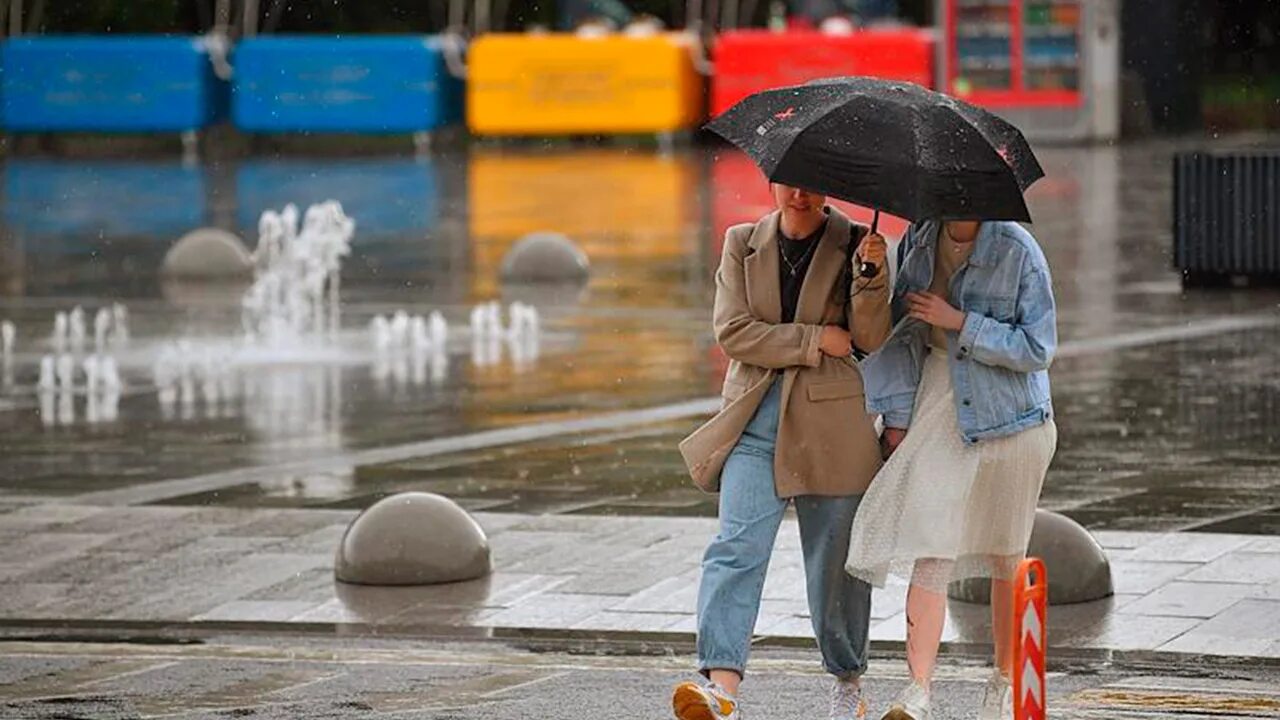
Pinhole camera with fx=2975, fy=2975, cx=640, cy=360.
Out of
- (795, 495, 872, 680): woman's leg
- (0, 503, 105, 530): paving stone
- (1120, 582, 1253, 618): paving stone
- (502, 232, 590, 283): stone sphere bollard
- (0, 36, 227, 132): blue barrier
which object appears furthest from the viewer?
(0, 36, 227, 132): blue barrier

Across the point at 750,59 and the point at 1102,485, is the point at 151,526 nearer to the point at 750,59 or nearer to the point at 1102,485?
the point at 1102,485

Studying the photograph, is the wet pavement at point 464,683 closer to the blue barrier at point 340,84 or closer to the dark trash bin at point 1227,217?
the dark trash bin at point 1227,217

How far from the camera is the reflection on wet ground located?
40.6 ft

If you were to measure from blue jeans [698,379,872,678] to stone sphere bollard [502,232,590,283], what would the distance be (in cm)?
1415

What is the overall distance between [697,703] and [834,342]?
0.99 m

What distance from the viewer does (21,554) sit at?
10.9 meters

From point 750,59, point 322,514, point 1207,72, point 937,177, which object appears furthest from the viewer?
point 1207,72

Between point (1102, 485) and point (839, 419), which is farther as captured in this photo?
point (1102, 485)

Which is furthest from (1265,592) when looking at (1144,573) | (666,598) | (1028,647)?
(1028,647)

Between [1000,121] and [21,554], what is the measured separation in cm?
477

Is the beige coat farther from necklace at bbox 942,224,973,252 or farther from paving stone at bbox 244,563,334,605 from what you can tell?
paving stone at bbox 244,563,334,605

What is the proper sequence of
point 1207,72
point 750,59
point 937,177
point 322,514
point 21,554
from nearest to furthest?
point 937,177 < point 21,554 < point 322,514 < point 750,59 < point 1207,72

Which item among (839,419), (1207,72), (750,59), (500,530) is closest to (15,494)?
(500,530)

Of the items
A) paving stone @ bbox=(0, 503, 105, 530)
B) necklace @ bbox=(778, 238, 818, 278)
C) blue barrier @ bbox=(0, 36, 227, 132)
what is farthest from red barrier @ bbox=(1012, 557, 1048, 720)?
blue barrier @ bbox=(0, 36, 227, 132)
